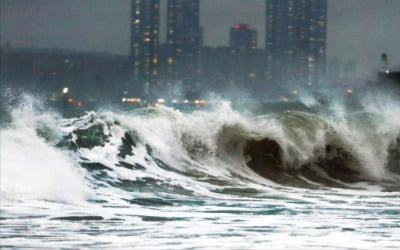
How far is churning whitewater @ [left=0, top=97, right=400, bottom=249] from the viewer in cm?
1928

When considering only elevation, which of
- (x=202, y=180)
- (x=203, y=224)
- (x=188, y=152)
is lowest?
(x=203, y=224)

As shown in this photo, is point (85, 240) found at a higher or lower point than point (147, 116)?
lower

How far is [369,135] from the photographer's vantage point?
41719mm

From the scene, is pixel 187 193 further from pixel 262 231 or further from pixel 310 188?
pixel 262 231

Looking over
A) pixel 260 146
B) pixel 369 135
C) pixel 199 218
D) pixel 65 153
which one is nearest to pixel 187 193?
pixel 65 153

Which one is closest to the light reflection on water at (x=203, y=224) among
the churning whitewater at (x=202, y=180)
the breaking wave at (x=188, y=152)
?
the churning whitewater at (x=202, y=180)

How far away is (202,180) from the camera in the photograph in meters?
31.0

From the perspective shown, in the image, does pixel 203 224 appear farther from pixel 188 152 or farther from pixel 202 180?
pixel 188 152

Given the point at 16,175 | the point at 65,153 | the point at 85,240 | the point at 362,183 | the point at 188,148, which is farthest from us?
the point at 188,148

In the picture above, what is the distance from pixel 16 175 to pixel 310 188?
1019cm

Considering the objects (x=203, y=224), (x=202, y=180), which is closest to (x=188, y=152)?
(x=202, y=180)

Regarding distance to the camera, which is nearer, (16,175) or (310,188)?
(16,175)

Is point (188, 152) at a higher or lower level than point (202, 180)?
higher

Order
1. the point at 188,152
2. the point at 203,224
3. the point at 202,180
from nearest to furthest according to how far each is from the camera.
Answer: the point at 203,224, the point at 202,180, the point at 188,152
